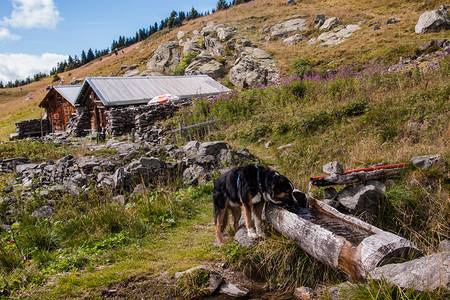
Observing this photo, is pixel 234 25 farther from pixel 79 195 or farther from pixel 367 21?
pixel 79 195

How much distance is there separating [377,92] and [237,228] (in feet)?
29.2

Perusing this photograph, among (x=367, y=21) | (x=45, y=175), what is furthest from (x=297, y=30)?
(x=45, y=175)

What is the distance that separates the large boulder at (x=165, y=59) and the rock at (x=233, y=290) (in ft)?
166

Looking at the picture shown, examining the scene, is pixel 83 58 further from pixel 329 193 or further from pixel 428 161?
pixel 428 161

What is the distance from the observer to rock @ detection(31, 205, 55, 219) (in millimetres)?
6230

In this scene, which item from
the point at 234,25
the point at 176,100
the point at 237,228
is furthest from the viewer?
the point at 234,25

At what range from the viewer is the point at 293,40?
4159 centimetres

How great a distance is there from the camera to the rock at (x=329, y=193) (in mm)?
5543

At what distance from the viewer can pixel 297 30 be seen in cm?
4412

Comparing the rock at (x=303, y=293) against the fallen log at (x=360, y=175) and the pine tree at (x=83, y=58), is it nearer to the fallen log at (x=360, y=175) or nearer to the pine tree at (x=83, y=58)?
the fallen log at (x=360, y=175)

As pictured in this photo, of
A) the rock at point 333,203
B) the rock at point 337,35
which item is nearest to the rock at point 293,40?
the rock at point 337,35

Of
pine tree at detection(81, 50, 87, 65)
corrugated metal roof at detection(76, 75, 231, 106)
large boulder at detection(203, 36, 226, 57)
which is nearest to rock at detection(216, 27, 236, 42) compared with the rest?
large boulder at detection(203, 36, 226, 57)

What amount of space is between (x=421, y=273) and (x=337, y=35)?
39.5 m

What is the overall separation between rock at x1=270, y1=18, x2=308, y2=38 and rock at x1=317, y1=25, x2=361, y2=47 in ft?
23.6
